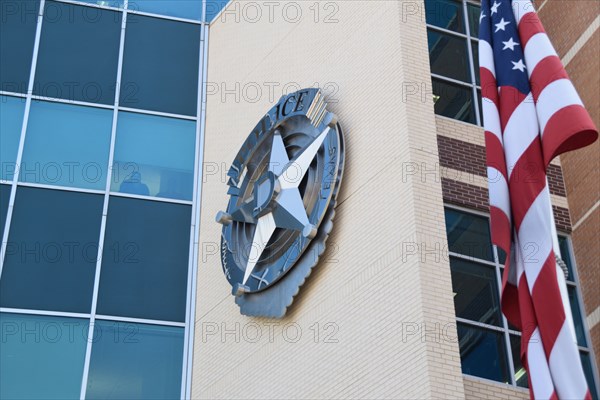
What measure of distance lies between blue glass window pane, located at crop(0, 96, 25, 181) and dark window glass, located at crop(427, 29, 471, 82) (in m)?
7.84

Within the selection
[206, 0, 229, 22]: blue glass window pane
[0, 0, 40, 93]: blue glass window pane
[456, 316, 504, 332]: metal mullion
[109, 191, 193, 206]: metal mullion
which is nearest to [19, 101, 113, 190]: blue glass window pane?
[109, 191, 193, 206]: metal mullion

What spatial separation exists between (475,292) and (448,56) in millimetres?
4285

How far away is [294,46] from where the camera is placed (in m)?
17.4

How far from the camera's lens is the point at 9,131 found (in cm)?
1883

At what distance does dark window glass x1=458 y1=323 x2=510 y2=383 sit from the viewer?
42.3 ft

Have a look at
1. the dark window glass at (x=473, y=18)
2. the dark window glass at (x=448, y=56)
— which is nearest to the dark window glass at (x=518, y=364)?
the dark window glass at (x=448, y=56)

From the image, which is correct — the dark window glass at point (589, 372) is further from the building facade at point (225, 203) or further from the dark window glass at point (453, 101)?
the dark window glass at point (453, 101)

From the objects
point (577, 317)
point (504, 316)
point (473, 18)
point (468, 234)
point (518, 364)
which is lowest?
point (518, 364)

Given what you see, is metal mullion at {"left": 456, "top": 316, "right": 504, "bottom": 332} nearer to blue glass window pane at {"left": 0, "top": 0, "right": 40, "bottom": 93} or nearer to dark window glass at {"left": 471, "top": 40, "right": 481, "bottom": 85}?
dark window glass at {"left": 471, "top": 40, "right": 481, "bottom": 85}

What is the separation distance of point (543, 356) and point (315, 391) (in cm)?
372

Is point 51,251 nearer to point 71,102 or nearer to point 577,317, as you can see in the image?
point 71,102

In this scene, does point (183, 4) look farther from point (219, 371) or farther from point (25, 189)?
point (219, 371)

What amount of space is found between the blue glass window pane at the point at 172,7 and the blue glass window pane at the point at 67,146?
8.98 feet

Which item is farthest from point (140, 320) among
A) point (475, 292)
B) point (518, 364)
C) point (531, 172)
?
point (531, 172)
